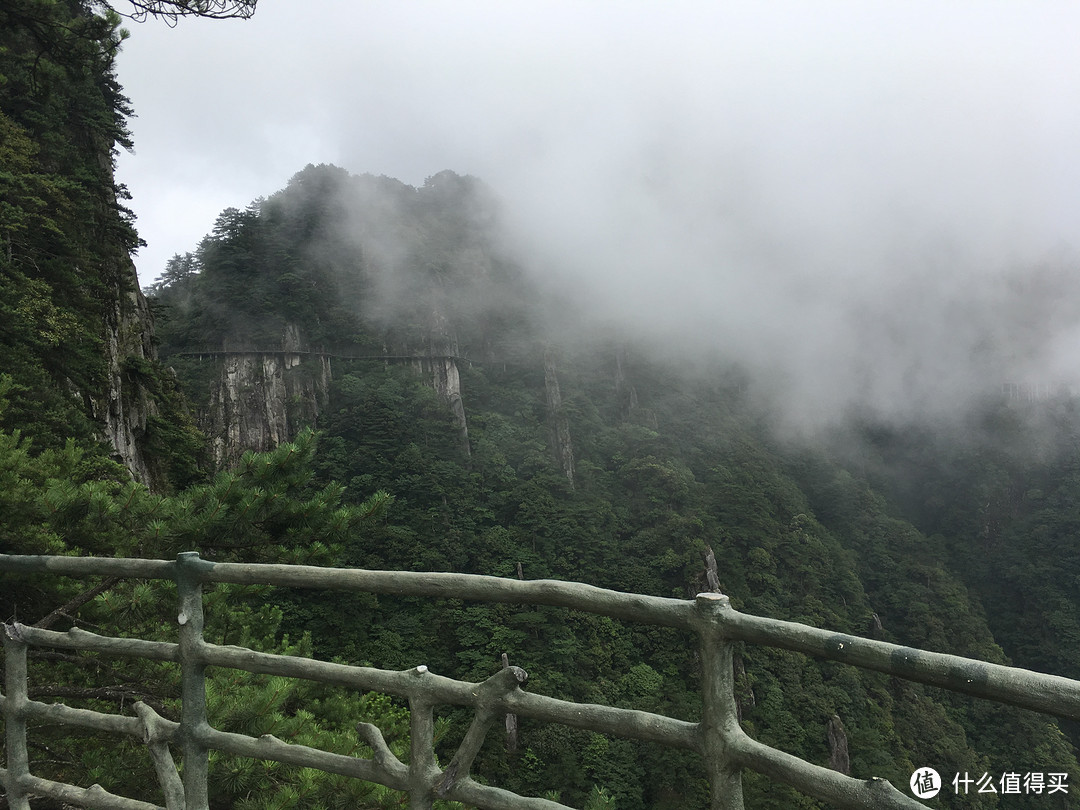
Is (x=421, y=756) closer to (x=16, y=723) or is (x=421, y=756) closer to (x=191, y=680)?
(x=191, y=680)

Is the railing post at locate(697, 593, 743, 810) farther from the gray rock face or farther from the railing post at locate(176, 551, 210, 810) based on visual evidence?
the gray rock face

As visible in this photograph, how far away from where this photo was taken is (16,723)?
1.52 m

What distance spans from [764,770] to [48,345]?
8001 millimetres

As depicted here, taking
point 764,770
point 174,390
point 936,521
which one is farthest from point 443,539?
point 936,521

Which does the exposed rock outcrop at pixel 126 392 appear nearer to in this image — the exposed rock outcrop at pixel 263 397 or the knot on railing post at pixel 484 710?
the knot on railing post at pixel 484 710

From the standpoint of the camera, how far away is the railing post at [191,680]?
1.29 m

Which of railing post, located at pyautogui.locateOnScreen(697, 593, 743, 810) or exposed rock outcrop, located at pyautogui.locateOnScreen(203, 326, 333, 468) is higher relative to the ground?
exposed rock outcrop, located at pyautogui.locateOnScreen(203, 326, 333, 468)

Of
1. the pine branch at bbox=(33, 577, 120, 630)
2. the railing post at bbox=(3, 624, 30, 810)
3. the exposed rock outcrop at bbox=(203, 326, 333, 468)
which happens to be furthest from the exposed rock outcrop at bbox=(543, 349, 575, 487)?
the railing post at bbox=(3, 624, 30, 810)

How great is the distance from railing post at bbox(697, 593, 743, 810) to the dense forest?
165 cm

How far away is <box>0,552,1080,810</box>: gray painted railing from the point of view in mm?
784

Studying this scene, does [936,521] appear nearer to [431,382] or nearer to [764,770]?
[431,382]

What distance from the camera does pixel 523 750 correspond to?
756 inches

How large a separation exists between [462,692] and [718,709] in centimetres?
44

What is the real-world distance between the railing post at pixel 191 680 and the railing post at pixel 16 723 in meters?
0.55
